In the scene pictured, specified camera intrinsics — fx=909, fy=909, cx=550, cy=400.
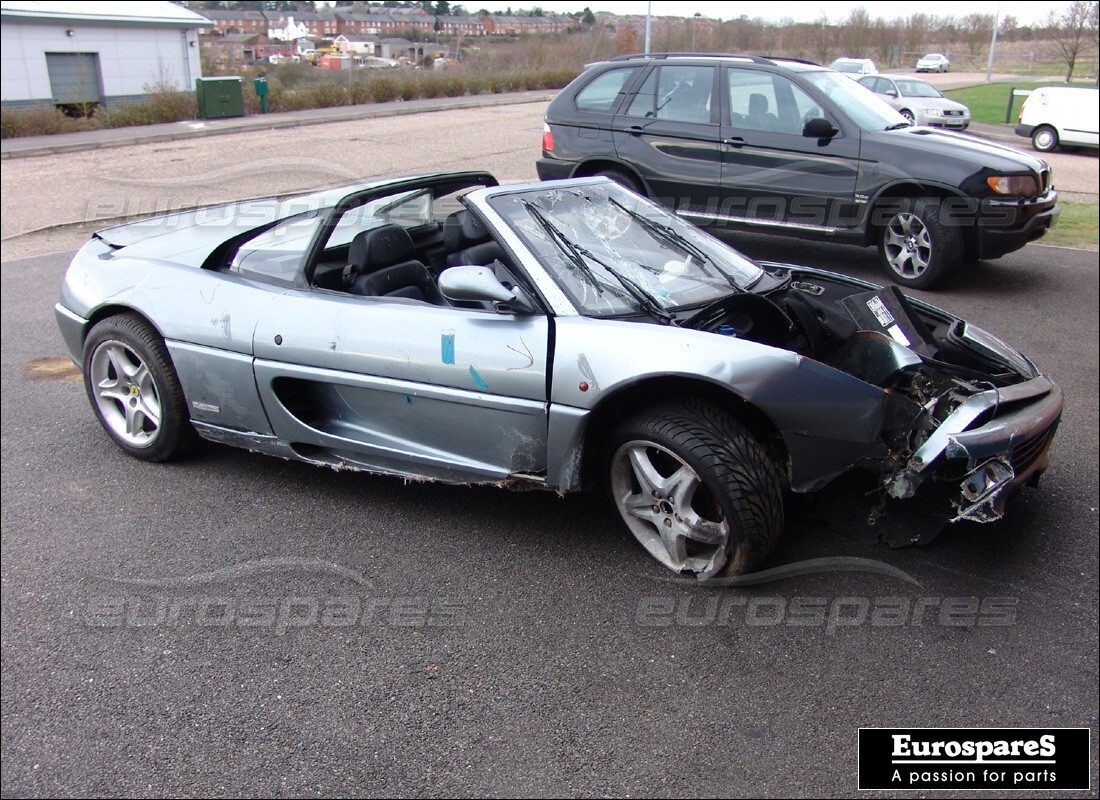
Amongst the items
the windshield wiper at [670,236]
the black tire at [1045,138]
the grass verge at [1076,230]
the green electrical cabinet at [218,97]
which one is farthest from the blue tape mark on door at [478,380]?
the green electrical cabinet at [218,97]

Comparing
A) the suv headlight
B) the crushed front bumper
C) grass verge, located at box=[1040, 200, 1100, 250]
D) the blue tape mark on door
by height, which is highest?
the suv headlight

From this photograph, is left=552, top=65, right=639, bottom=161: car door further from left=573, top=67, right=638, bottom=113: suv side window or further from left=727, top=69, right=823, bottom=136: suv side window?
left=727, top=69, right=823, bottom=136: suv side window

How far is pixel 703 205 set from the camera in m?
8.23

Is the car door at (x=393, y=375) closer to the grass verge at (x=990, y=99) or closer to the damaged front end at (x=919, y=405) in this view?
the damaged front end at (x=919, y=405)

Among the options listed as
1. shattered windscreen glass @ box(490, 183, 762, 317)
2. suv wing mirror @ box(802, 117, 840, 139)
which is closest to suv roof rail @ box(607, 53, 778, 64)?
suv wing mirror @ box(802, 117, 840, 139)

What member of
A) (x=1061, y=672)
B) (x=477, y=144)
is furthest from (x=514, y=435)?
(x=477, y=144)

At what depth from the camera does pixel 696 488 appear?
3.39 m

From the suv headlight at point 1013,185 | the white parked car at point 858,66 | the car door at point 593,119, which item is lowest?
the suv headlight at point 1013,185

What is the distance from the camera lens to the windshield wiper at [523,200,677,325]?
370 centimetres

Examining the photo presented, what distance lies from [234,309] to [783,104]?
563 cm

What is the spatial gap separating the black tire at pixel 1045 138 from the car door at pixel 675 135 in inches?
565

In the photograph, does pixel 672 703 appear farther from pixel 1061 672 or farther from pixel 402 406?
pixel 402 406

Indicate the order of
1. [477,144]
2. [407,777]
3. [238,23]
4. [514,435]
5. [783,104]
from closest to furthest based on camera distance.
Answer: [407,777], [514,435], [783,104], [477,144], [238,23]

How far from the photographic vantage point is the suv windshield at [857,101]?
25.6 ft
